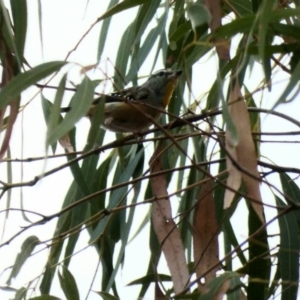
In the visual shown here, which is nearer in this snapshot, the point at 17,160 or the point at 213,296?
the point at 213,296

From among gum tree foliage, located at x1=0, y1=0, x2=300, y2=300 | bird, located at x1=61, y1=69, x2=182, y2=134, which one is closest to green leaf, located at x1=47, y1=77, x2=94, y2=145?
gum tree foliage, located at x1=0, y1=0, x2=300, y2=300

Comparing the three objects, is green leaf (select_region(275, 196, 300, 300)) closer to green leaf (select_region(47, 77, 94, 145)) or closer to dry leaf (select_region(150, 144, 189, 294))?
dry leaf (select_region(150, 144, 189, 294))

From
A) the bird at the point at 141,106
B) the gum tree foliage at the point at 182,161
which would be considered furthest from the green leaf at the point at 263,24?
the bird at the point at 141,106

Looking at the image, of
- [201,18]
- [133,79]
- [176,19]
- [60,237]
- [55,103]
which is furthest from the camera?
[176,19]

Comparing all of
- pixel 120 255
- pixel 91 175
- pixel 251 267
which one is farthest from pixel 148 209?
pixel 251 267

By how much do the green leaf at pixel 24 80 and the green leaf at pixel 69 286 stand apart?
533mm

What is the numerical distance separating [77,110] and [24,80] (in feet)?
0.47

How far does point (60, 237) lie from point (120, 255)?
0.83ft

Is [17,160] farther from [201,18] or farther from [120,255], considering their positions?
[201,18]

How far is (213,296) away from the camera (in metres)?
1.49

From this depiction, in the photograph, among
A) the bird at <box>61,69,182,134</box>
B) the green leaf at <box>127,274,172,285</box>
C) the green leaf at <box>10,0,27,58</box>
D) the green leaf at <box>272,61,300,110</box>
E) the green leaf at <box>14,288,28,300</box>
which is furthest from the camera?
the bird at <box>61,69,182,134</box>

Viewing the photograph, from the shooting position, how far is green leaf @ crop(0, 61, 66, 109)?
4.38 ft

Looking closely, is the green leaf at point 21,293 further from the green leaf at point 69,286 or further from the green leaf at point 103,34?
the green leaf at point 103,34

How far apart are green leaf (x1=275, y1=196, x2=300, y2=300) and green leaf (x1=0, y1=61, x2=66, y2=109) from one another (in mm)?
614
